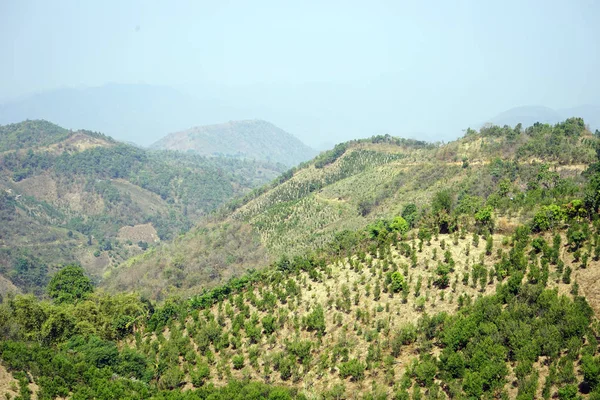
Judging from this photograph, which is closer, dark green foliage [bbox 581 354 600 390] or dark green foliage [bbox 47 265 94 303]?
dark green foliage [bbox 581 354 600 390]

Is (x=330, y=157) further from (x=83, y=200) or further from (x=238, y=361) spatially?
(x=83, y=200)

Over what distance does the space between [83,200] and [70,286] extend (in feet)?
378

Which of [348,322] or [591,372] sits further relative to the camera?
[348,322]

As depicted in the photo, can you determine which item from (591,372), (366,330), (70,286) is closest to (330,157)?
(70,286)

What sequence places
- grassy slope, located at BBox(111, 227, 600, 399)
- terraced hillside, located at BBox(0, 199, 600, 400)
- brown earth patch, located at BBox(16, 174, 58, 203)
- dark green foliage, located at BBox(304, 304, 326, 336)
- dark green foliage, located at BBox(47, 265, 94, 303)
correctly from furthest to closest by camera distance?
brown earth patch, located at BBox(16, 174, 58, 203), dark green foliage, located at BBox(47, 265, 94, 303), dark green foliage, located at BBox(304, 304, 326, 336), grassy slope, located at BBox(111, 227, 600, 399), terraced hillside, located at BBox(0, 199, 600, 400)

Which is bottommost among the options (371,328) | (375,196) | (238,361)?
(238,361)

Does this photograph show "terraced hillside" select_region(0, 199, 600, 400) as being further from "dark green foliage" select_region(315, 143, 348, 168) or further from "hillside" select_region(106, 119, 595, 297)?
"dark green foliage" select_region(315, 143, 348, 168)

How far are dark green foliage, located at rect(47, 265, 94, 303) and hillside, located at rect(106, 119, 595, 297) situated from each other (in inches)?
570

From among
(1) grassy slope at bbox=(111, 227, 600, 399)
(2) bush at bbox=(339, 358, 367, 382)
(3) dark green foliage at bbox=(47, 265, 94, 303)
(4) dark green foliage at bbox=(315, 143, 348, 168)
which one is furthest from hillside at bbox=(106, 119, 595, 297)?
(2) bush at bbox=(339, 358, 367, 382)

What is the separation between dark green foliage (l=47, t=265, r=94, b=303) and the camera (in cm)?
4684

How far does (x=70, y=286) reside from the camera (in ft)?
158

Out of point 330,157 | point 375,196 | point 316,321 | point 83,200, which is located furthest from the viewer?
point 83,200

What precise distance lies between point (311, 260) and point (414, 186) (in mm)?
35159

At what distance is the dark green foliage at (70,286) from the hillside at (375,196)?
14.5m
